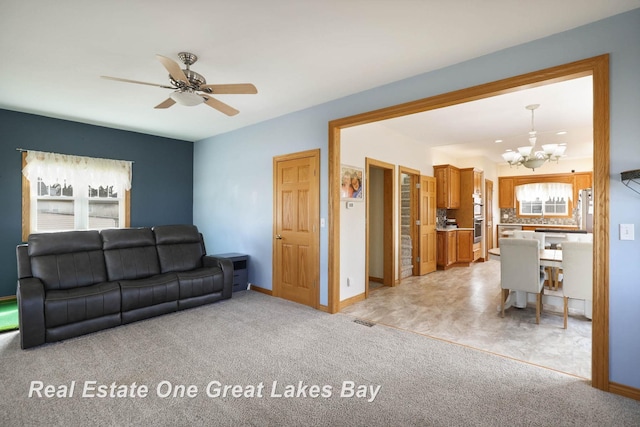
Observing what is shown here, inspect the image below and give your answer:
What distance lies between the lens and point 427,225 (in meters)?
6.51

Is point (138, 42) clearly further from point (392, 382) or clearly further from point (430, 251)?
point (430, 251)

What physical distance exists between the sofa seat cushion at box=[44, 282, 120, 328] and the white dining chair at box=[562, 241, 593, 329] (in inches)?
191

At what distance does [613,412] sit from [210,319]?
359cm

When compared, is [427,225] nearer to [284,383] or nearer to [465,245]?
[465,245]

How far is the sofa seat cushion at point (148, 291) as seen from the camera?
3.49 meters

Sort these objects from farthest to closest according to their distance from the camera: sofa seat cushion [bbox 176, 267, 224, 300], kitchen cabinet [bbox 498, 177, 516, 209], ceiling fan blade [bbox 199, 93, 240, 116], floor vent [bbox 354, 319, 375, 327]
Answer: kitchen cabinet [bbox 498, 177, 516, 209], sofa seat cushion [bbox 176, 267, 224, 300], floor vent [bbox 354, 319, 375, 327], ceiling fan blade [bbox 199, 93, 240, 116]

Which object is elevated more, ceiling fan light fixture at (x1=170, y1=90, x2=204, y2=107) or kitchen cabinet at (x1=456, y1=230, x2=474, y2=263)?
ceiling fan light fixture at (x1=170, y1=90, x2=204, y2=107)

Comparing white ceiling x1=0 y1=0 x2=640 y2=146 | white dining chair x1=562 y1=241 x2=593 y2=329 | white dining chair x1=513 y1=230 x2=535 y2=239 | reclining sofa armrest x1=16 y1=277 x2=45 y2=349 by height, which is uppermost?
white ceiling x1=0 y1=0 x2=640 y2=146

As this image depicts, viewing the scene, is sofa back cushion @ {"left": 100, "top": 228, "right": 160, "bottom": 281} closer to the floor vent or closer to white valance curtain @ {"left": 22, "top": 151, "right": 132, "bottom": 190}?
white valance curtain @ {"left": 22, "top": 151, "right": 132, "bottom": 190}

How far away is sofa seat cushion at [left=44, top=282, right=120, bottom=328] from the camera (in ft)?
9.82

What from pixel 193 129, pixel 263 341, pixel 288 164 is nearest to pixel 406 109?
pixel 288 164

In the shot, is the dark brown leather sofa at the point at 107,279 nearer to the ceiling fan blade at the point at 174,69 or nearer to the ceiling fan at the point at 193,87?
the ceiling fan at the point at 193,87

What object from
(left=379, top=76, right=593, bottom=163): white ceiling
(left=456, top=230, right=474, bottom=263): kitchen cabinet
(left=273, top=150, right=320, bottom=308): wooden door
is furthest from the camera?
(left=456, top=230, right=474, bottom=263): kitchen cabinet

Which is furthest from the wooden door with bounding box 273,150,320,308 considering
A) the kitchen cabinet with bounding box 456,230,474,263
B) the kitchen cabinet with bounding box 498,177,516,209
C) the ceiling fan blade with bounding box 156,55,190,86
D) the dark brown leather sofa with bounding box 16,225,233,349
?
the kitchen cabinet with bounding box 498,177,516,209
